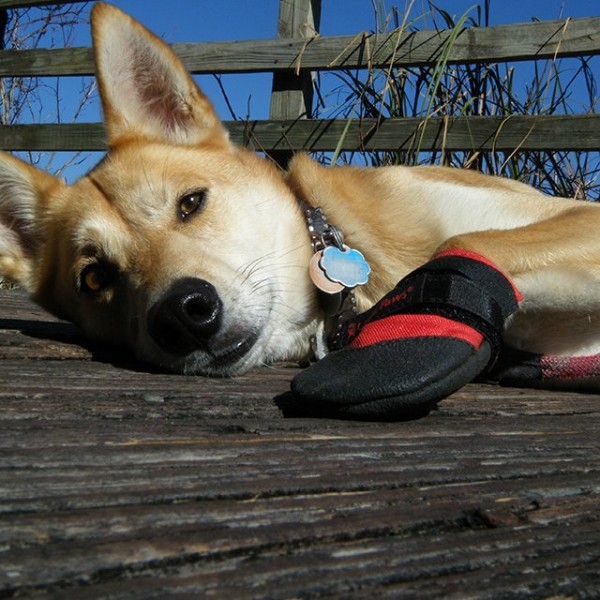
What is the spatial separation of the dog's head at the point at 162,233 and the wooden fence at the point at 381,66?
1.99m

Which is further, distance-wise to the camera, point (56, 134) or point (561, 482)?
point (56, 134)

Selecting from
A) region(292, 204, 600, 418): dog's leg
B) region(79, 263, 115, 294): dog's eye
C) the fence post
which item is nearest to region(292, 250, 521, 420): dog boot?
region(292, 204, 600, 418): dog's leg

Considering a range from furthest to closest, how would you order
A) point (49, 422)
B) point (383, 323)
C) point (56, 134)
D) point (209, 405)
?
1. point (56, 134)
2. point (383, 323)
3. point (209, 405)
4. point (49, 422)

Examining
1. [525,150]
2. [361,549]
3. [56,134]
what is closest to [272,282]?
[361,549]

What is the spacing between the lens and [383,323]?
1694 mm

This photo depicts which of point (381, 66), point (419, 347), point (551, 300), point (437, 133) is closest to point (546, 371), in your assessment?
point (551, 300)

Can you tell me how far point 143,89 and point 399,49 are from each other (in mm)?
2527

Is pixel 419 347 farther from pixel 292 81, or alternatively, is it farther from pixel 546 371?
pixel 292 81

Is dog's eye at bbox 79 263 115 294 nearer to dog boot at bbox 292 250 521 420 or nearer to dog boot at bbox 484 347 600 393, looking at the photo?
dog boot at bbox 292 250 521 420

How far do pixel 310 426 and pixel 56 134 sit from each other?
5.88m

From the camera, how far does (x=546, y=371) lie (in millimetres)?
2166

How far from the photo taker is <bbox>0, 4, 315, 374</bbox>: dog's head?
2.13m

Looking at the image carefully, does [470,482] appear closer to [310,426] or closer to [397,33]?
[310,426]

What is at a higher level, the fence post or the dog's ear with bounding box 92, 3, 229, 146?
the fence post
